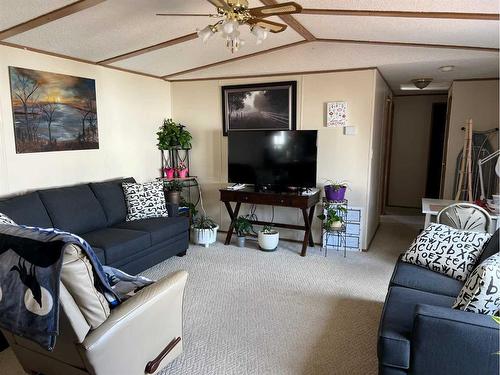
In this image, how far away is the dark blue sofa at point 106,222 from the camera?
308cm

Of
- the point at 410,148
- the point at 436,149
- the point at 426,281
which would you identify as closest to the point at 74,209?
the point at 426,281

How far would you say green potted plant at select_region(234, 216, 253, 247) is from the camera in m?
4.52

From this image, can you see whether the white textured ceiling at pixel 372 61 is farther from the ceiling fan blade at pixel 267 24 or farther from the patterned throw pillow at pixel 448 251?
the patterned throw pillow at pixel 448 251

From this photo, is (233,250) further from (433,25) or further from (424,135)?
(424,135)

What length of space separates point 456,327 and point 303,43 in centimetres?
318

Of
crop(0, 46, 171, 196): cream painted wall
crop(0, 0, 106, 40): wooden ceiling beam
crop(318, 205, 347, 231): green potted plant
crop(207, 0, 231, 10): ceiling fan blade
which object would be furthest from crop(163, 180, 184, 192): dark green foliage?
crop(207, 0, 231, 10): ceiling fan blade

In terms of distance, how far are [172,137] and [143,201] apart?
121 centimetres

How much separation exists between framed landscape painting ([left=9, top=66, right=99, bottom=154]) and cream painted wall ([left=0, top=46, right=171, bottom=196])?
62mm

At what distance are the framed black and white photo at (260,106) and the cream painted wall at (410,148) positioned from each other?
327cm

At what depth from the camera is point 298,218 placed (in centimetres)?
471

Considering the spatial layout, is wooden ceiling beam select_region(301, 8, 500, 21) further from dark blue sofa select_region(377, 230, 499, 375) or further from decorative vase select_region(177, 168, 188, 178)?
decorative vase select_region(177, 168, 188, 178)

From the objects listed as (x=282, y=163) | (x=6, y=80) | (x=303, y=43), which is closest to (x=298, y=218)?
(x=282, y=163)

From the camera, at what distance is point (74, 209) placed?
3438 mm

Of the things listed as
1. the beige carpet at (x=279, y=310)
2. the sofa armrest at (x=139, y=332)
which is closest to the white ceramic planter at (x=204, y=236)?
the beige carpet at (x=279, y=310)
